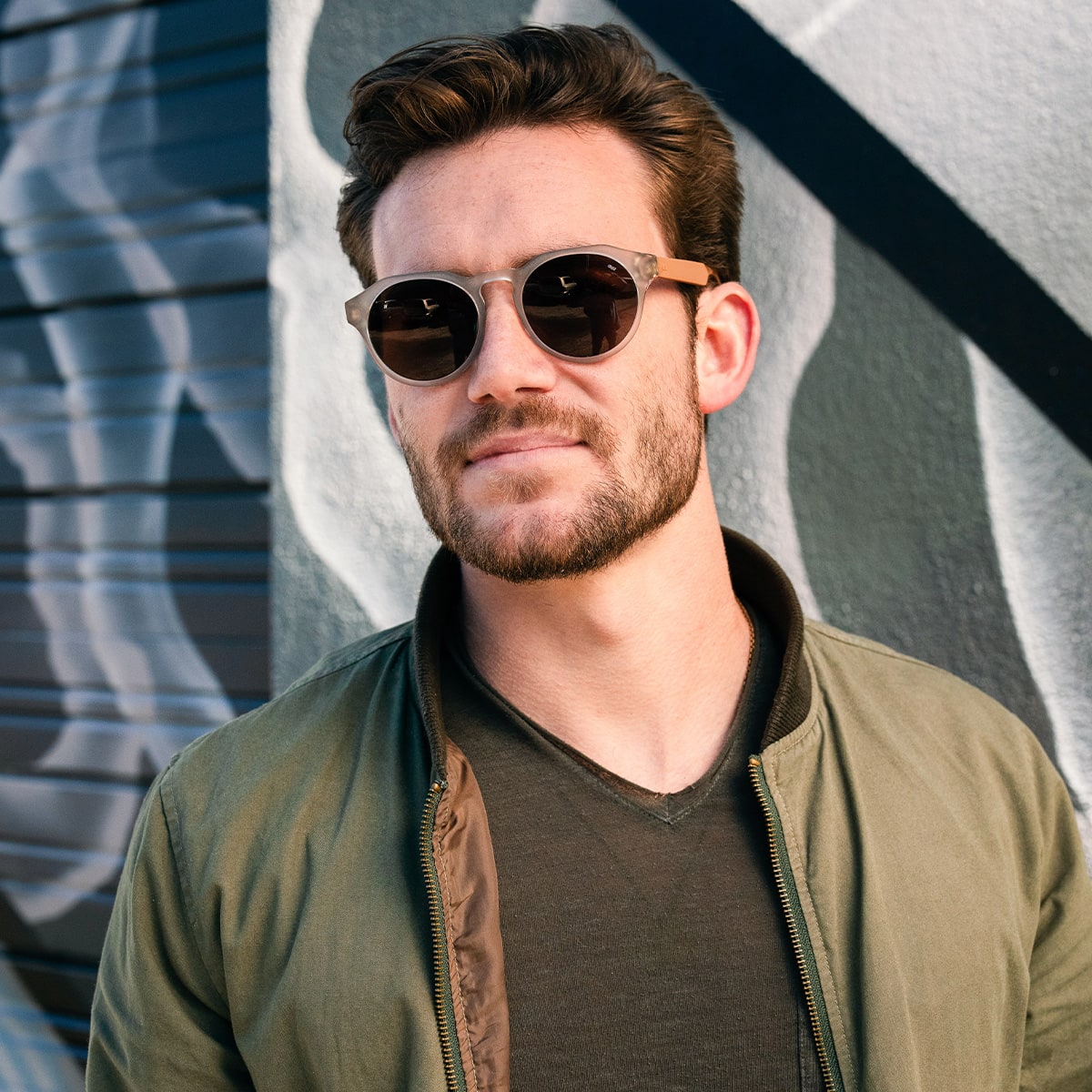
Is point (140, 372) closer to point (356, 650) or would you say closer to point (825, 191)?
point (356, 650)

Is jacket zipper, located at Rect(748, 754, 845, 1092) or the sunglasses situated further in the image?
the sunglasses

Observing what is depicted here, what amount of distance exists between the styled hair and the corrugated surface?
98 cm

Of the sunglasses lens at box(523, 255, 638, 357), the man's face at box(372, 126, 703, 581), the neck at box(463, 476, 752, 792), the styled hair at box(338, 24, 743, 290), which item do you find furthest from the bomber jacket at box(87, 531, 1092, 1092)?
the styled hair at box(338, 24, 743, 290)

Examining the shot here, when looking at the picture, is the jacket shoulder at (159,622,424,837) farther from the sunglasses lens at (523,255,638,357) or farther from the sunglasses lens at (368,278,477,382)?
the sunglasses lens at (523,255,638,357)

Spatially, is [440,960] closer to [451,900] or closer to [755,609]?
[451,900]

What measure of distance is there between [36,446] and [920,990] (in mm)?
2748

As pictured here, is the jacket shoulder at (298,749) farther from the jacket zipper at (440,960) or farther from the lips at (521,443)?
the lips at (521,443)

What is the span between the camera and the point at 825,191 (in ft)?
6.19

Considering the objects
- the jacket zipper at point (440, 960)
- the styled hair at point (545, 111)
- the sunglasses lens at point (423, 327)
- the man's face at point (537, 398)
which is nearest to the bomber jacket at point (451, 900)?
the jacket zipper at point (440, 960)

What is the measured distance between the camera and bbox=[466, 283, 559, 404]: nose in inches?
50.4

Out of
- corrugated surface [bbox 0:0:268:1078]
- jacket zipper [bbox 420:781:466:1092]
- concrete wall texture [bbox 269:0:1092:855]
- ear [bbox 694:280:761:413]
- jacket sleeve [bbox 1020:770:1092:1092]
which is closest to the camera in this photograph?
jacket zipper [bbox 420:781:466:1092]

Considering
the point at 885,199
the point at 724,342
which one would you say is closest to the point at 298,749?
the point at 724,342

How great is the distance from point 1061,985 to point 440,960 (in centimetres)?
98

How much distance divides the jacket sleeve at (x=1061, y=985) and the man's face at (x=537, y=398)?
2.82 ft
